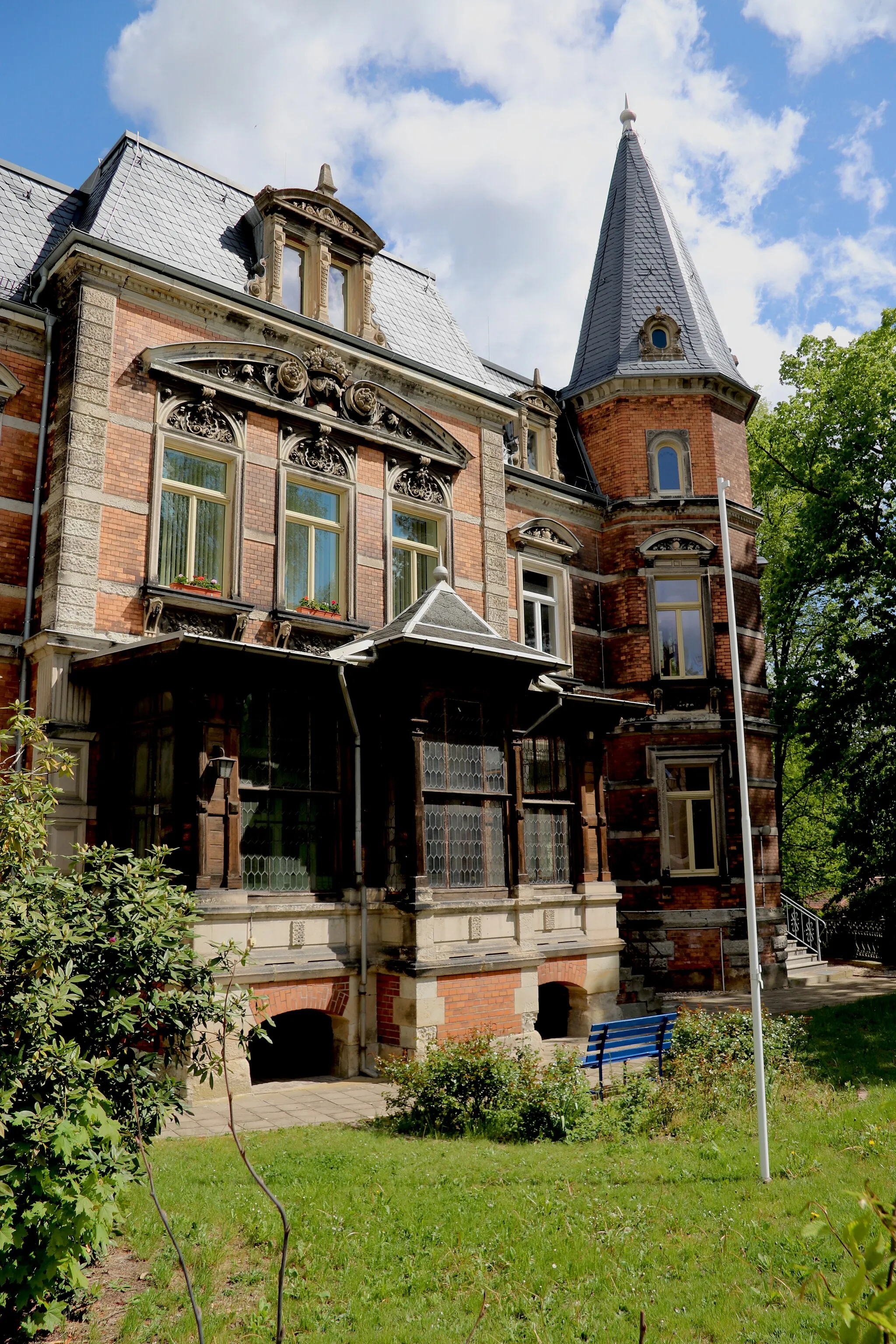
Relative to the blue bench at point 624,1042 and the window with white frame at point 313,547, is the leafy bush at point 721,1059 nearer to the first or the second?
the blue bench at point 624,1042

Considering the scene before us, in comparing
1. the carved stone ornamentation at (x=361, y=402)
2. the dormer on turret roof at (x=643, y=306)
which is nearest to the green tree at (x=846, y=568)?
the dormer on turret roof at (x=643, y=306)

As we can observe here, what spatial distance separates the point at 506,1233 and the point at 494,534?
12.3 meters

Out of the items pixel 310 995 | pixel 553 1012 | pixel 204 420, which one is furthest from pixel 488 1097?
pixel 204 420

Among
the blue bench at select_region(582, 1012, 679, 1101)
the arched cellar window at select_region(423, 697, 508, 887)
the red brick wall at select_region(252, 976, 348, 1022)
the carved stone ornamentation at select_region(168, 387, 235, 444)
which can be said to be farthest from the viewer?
the carved stone ornamentation at select_region(168, 387, 235, 444)

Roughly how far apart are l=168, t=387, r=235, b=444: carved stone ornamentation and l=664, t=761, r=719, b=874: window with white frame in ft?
34.0

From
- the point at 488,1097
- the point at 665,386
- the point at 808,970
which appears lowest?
the point at 808,970

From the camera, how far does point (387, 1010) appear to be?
474 inches

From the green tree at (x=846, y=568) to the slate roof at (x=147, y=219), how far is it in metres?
10.4

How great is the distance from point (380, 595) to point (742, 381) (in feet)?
35.0

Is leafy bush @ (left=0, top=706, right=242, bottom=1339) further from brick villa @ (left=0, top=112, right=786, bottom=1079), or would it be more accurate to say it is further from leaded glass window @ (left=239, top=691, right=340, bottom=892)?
leaded glass window @ (left=239, top=691, right=340, bottom=892)

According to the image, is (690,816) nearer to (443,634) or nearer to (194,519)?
(443,634)

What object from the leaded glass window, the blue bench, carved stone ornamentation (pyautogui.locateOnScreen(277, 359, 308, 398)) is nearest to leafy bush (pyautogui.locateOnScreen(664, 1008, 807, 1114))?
the blue bench

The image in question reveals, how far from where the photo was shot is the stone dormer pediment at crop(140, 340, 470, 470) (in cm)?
1338

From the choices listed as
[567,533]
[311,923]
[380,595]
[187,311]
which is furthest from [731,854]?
[187,311]
